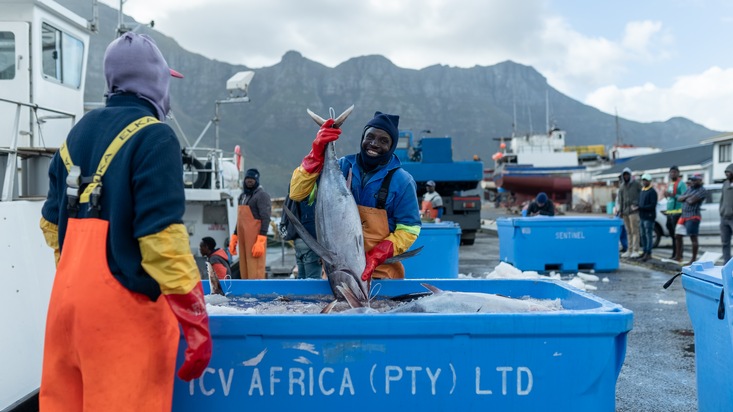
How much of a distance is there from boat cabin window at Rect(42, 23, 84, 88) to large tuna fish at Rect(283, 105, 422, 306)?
5378mm

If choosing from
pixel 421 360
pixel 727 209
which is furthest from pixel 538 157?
pixel 421 360

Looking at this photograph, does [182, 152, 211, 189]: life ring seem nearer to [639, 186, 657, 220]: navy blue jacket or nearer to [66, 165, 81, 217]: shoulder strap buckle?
[639, 186, 657, 220]: navy blue jacket

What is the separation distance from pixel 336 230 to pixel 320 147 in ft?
1.57

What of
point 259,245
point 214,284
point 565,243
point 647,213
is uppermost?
point 647,213

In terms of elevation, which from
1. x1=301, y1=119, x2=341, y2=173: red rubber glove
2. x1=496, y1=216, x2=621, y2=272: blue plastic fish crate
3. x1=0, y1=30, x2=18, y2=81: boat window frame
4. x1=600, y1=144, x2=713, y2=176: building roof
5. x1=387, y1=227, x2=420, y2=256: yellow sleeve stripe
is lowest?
x1=496, y1=216, x2=621, y2=272: blue plastic fish crate

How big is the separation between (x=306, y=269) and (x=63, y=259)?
3663 mm

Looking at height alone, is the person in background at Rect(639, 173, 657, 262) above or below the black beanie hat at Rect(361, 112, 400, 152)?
below

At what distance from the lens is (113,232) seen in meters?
1.96

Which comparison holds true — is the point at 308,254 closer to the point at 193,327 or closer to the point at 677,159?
the point at 193,327

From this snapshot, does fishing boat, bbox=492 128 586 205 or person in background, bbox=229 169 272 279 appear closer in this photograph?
person in background, bbox=229 169 272 279

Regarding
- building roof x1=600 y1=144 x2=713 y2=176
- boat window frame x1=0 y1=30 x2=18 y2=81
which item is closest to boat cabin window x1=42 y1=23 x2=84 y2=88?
boat window frame x1=0 y1=30 x2=18 y2=81

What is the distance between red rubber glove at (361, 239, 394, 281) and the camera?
3346 mm

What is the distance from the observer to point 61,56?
291 inches

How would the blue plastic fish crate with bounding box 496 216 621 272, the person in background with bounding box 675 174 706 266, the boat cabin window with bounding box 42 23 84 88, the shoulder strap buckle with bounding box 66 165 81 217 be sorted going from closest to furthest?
1. the shoulder strap buckle with bounding box 66 165 81 217
2. the boat cabin window with bounding box 42 23 84 88
3. the blue plastic fish crate with bounding box 496 216 621 272
4. the person in background with bounding box 675 174 706 266
